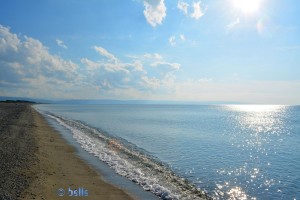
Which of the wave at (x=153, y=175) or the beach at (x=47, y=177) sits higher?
the beach at (x=47, y=177)

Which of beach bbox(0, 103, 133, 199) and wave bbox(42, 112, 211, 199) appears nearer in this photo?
beach bbox(0, 103, 133, 199)

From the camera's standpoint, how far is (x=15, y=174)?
61.1 feet

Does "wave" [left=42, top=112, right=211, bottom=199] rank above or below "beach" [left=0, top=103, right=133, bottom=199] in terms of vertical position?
below

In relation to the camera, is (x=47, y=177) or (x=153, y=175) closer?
(x=47, y=177)

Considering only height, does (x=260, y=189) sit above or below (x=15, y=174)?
below

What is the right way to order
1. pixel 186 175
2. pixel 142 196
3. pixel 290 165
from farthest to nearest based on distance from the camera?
pixel 290 165, pixel 186 175, pixel 142 196

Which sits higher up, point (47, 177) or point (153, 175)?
point (47, 177)

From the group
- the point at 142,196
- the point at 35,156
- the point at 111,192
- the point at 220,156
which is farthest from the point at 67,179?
the point at 220,156

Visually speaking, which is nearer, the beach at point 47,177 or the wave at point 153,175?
the beach at point 47,177

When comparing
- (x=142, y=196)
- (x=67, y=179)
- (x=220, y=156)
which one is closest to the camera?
(x=142, y=196)

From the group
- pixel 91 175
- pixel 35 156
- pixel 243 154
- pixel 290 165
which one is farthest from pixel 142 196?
pixel 243 154

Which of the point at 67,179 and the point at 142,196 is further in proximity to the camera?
the point at 67,179

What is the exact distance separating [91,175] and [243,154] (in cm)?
2222

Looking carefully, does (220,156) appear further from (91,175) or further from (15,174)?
(15,174)
